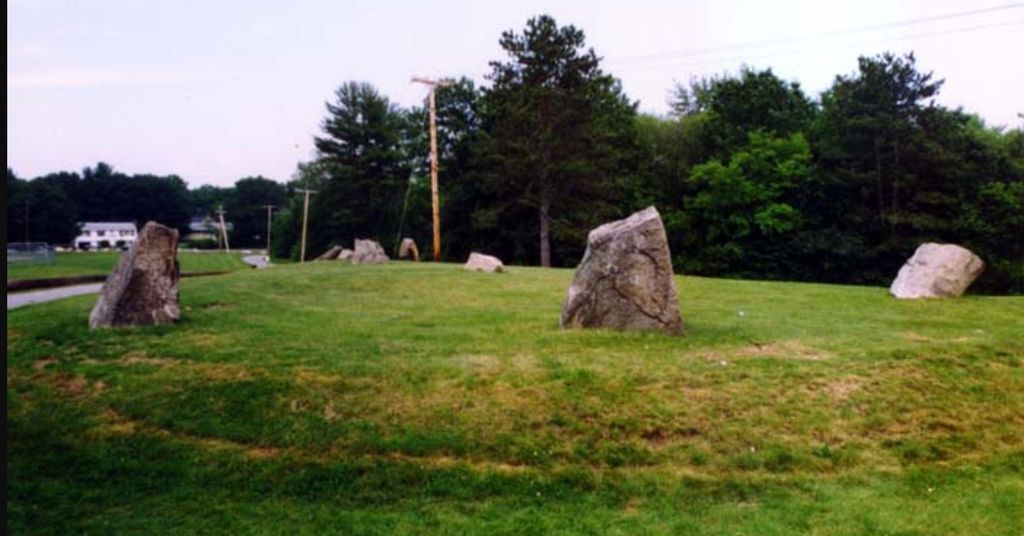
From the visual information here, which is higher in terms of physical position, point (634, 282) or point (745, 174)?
point (745, 174)

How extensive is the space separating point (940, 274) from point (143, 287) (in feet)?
47.9

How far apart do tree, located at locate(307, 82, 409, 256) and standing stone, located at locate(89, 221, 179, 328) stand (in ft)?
130

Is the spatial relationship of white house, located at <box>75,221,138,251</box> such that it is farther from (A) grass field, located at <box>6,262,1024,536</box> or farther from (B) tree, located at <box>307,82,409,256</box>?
(A) grass field, located at <box>6,262,1024,536</box>

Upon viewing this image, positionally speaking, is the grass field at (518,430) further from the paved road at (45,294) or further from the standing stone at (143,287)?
the paved road at (45,294)

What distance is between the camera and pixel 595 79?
37625 millimetres

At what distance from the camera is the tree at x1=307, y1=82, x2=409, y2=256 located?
170 ft

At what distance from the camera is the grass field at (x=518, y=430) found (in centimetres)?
598

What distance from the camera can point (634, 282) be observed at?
1019 cm

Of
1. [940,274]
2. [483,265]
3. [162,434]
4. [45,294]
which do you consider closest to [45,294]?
[45,294]

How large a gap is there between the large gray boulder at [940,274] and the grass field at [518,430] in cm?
384

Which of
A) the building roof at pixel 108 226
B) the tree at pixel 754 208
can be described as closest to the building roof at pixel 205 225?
the building roof at pixel 108 226

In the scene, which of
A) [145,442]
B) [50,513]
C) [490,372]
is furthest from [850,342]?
[50,513]

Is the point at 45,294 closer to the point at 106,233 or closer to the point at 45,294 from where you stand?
the point at 45,294

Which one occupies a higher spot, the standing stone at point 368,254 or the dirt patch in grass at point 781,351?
the standing stone at point 368,254
